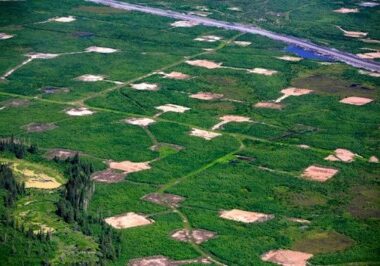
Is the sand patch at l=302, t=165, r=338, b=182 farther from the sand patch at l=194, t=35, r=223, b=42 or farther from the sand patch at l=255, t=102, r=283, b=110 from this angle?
the sand patch at l=194, t=35, r=223, b=42

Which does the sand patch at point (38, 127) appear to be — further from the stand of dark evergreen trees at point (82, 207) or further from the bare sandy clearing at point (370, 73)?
the bare sandy clearing at point (370, 73)

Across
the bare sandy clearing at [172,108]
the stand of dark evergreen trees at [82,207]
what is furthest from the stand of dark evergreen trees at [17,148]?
the bare sandy clearing at [172,108]

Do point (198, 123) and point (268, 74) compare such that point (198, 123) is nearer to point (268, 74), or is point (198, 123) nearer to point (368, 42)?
point (268, 74)

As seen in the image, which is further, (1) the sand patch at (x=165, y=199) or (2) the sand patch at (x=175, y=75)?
(2) the sand patch at (x=175, y=75)

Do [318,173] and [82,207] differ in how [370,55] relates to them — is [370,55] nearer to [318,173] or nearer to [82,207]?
[318,173]

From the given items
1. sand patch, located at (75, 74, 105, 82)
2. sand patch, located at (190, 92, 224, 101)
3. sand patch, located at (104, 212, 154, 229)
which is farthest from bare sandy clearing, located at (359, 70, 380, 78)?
sand patch, located at (104, 212, 154, 229)
